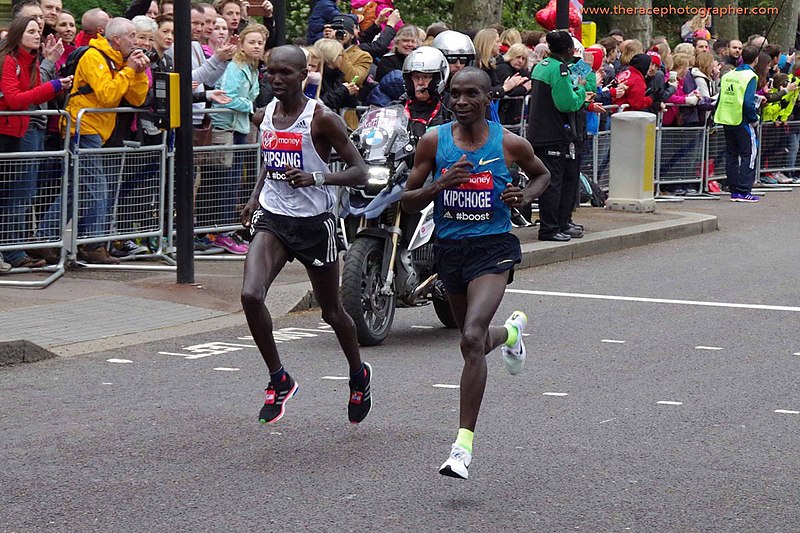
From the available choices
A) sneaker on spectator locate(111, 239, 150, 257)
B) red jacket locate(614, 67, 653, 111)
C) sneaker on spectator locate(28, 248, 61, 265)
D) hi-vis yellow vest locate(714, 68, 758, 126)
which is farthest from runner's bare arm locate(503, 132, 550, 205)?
hi-vis yellow vest locate(714, 68, 758, 126)

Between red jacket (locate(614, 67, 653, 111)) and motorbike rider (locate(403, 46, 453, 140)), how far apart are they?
862cm

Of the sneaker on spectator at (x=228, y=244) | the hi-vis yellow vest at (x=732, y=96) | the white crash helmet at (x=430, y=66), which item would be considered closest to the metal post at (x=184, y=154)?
the sneaker on spectator at (x=228, y=244)

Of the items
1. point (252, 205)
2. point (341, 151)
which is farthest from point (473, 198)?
point (252, 205)

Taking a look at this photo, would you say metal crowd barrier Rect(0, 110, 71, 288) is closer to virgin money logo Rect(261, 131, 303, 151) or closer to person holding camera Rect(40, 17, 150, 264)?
person holding camera Rect(40, 17, 150, 264)

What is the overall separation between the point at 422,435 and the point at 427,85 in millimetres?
3792

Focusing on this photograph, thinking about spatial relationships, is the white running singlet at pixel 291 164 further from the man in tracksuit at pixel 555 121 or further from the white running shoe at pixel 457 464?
the man in tracksuit at pixel 555 121

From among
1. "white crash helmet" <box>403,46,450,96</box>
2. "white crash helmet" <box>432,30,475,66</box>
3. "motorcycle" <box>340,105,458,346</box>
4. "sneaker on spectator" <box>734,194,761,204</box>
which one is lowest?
"sneaker on spectator" <box>734,194,761,204</box>

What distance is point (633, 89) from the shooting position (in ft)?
60.4

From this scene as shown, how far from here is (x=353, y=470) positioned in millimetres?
6203

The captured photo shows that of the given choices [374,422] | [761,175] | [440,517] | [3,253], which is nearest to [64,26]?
[3,253]

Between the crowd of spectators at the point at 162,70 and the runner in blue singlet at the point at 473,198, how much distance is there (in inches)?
160

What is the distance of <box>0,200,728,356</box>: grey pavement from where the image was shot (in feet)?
30.6

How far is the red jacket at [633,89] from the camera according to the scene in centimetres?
1830

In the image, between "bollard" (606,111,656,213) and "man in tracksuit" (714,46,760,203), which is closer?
"bollard" (606,111,656,213)
